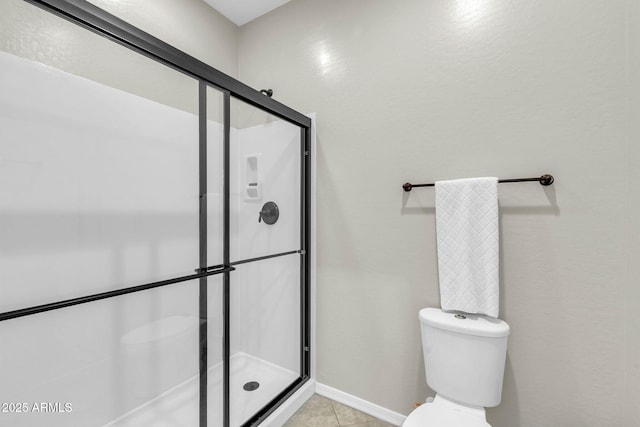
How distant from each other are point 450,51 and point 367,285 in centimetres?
130

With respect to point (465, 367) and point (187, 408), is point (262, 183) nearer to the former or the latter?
point (187, 408)

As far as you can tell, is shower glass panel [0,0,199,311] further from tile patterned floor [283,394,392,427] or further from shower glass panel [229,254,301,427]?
tile patterned floor [283,394,392,427]

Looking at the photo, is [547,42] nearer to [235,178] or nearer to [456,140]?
[456,140]

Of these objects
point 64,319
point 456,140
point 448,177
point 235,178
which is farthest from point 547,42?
point 64,319

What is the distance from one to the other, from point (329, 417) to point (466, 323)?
38.2 inches

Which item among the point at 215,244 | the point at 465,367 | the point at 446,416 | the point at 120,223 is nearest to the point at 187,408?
the point at 215,244

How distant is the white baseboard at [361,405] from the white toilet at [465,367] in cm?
44

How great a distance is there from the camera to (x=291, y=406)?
5.51ft

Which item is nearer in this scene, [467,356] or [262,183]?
[467,356]

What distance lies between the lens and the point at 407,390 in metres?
1.60

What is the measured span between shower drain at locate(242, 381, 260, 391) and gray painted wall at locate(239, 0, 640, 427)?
43cm

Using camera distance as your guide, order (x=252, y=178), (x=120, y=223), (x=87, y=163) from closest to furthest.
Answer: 1. (x=87, y=163)
2. (x=120, y=223)
3. (x=252, y=178)

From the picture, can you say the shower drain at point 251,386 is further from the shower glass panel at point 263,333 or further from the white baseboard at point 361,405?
the white baseboard at point 361,405

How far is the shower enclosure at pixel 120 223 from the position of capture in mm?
1016
